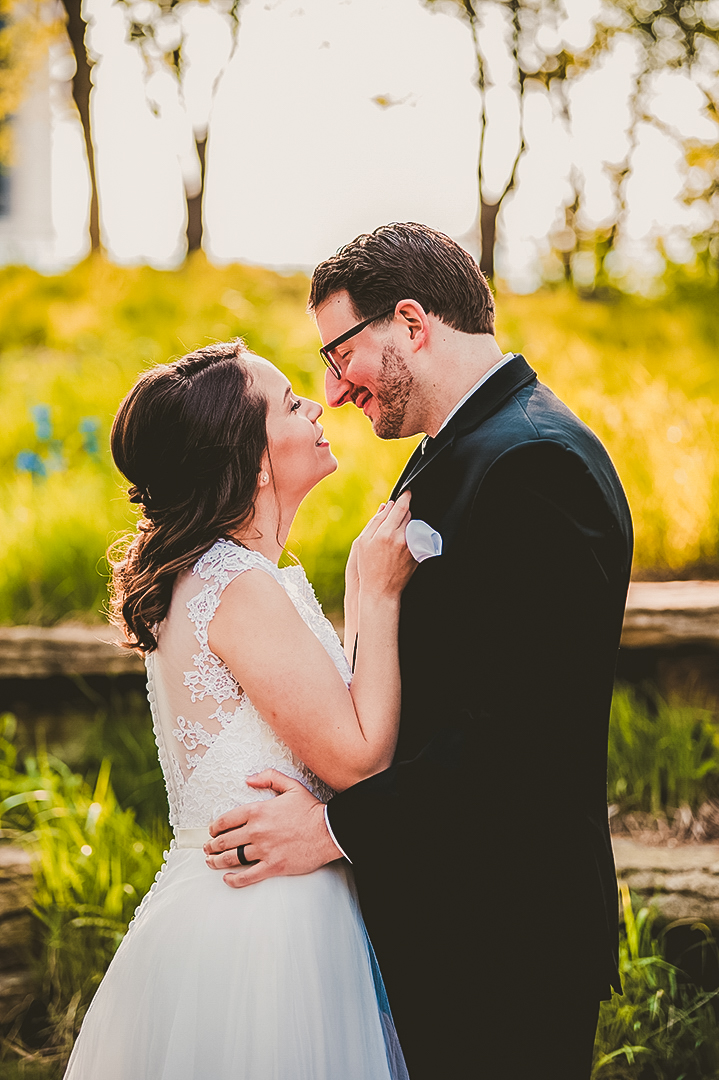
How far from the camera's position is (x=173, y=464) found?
231 centimetres

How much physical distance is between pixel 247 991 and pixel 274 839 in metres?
0.33

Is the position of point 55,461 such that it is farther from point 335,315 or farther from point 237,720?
point 237,720

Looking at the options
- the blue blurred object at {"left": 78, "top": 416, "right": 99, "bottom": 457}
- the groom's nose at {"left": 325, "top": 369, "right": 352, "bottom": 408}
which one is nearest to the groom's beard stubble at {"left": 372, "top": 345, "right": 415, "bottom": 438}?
the groom's nose at {"left": 325, "top": 369, "right": 352, "bottom": 408}

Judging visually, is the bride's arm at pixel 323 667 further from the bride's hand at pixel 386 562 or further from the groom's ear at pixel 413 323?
the groom's ear at pixel 413 323

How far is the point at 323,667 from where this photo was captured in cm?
216

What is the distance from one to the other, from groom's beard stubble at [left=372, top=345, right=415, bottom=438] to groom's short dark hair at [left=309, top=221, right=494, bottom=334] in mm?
128

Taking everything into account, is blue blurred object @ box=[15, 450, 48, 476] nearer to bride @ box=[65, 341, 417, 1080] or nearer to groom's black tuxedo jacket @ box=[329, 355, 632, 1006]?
bride @ box=[65, 341, 417, 1080]

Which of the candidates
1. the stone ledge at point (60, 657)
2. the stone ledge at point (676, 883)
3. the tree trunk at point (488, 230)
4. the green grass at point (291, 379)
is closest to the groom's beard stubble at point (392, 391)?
the green grass at point (291, 379)

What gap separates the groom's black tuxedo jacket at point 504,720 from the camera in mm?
1971

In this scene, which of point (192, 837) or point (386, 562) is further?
point (192, 837)

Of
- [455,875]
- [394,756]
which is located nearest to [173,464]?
[394,756]

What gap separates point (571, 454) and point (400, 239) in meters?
0.76

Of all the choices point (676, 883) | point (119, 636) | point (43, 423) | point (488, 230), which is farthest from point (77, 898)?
point (488, 230)

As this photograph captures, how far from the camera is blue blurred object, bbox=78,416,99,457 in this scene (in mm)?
5831
